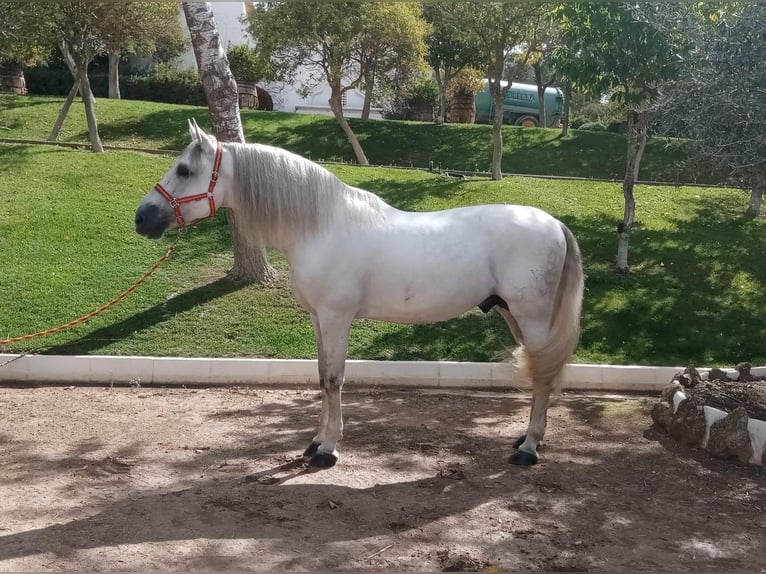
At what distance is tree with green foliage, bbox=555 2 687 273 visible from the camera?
301 inches

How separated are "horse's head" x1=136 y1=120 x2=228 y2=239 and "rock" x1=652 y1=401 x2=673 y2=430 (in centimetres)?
388

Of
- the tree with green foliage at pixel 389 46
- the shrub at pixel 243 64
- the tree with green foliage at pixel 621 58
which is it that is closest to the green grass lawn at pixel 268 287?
the tree with green foliage at pixel 621 58

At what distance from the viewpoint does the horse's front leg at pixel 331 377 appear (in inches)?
173

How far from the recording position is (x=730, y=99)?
185 inches

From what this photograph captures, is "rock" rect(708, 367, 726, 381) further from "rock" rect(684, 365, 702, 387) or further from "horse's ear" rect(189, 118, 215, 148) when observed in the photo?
"horse's ear" rect(189, 118, 215, 148)

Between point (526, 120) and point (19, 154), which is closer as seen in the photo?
point (19, 154)

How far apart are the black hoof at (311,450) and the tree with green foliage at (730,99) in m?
3.64

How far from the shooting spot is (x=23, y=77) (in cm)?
2186

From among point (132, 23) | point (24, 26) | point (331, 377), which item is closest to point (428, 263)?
point (331, 377)

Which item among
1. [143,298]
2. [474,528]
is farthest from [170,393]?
[474,528]

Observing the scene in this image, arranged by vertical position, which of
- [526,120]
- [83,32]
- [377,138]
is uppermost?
[83,32]

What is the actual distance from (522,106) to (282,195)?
26.1m

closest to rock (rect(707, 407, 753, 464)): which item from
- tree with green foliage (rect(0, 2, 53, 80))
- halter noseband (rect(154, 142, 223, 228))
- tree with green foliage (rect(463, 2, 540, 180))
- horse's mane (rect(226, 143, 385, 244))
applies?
horse's mane (rect(226, 143, 385, 244))

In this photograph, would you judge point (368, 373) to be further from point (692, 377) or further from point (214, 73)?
point (214, 73)
